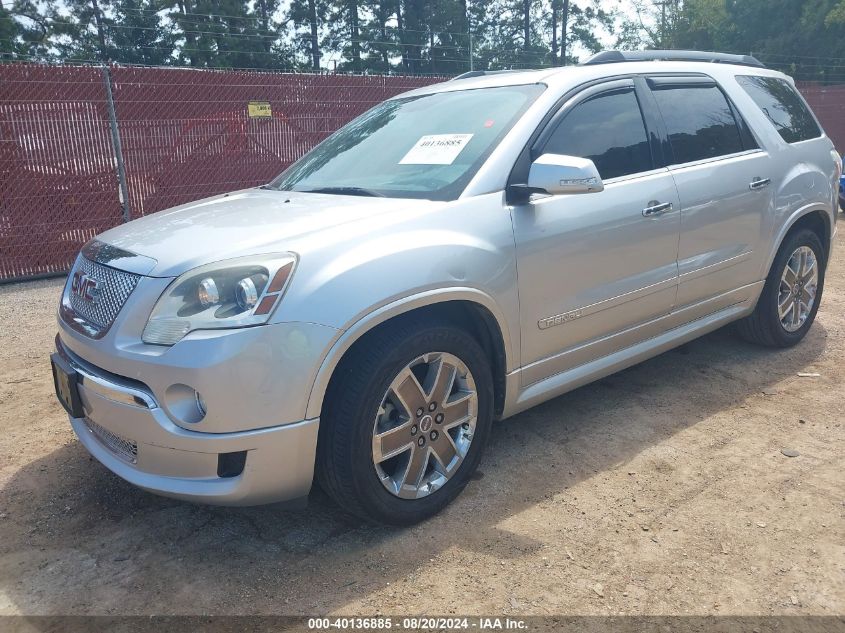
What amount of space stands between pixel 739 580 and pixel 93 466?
2.88 metres

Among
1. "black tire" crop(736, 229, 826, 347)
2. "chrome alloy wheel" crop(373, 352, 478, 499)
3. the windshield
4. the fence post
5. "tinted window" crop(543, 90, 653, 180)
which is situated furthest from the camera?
the fence post

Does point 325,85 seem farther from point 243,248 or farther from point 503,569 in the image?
point 503,569

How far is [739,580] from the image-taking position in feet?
8.03

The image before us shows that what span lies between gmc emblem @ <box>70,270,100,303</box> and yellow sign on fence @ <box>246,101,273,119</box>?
23.2ft

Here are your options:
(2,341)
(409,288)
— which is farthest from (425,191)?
(2,341)

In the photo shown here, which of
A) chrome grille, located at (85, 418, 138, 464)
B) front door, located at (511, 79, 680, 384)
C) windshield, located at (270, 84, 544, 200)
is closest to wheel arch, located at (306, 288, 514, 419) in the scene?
front door, located at (511, 79, 680, 384)

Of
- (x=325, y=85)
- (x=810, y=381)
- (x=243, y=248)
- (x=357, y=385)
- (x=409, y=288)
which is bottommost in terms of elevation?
(x=810, y=381)

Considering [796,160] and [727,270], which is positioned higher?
[796,160]

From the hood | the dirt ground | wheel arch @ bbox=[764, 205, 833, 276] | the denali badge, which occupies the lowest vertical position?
the dirt ground

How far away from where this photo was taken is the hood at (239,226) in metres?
2.52

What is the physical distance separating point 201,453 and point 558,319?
1668mm

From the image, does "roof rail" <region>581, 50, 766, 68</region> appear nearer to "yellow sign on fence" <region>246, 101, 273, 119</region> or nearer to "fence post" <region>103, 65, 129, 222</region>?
"fence post" <region>103, 65, 129, 222</region>

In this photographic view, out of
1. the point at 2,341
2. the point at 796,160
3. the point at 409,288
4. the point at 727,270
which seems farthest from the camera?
the point at 2,341

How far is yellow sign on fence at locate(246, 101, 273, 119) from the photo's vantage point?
948 cm
